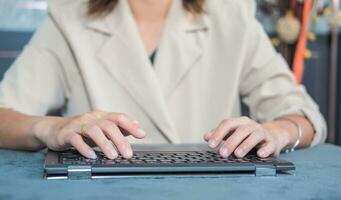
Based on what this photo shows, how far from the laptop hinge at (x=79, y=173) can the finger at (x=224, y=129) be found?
23 cm

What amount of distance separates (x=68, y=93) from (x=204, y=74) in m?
0.33

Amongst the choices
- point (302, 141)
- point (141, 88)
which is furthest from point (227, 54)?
point (302, 141)

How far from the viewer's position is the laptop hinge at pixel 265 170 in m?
0.68

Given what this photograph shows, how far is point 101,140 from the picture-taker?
0.76 meters

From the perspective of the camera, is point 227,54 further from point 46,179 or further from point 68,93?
point 46,179

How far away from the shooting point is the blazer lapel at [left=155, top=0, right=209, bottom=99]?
1.33m

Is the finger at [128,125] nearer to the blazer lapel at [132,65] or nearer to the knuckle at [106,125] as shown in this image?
the knuckle at [106,125]

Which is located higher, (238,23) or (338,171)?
(238,23)

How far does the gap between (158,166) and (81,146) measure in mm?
144

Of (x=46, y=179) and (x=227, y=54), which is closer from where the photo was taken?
(x=46, y=179)

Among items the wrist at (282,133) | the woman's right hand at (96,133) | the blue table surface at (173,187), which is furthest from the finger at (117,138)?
the wrist at (282,133)

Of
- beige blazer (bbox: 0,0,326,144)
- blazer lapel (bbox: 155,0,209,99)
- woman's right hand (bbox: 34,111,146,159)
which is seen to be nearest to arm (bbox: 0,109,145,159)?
woman's right hand (bbox: 34,111,146,159)

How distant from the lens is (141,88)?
4.22 ft

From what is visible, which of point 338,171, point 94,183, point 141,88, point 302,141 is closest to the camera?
point 94,183
